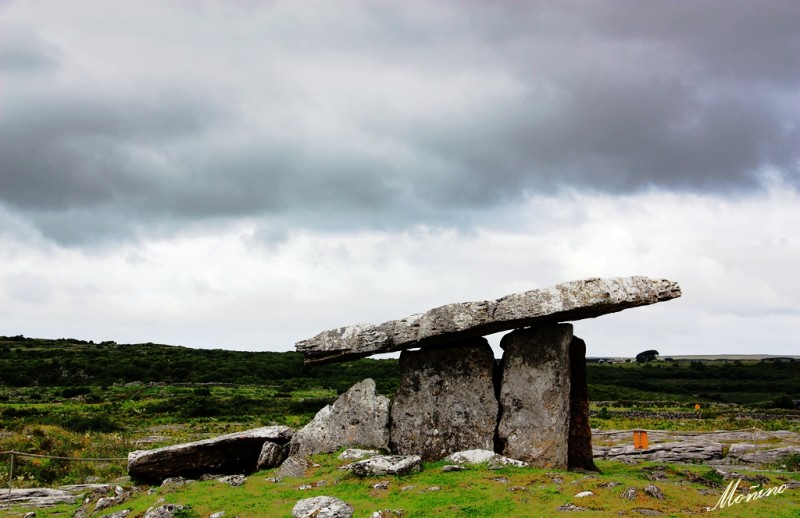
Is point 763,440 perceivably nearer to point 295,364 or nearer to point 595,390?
point 595,390

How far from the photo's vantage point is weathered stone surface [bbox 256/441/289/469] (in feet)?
68.4

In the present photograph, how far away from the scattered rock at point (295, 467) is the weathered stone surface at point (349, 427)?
155cm

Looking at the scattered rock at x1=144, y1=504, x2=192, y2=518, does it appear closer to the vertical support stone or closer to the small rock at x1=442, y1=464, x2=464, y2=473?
the small rock at x1=442, y1=464, x2=464, y2=473

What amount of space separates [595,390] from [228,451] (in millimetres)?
53209

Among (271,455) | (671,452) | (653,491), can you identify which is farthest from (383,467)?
(671,452)

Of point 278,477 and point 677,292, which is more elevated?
point 677,292

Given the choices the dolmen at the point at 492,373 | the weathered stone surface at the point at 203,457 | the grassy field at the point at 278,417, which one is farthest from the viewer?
the weathered stone surface at the point at 203,457

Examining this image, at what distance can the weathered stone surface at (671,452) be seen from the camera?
24.6 metres

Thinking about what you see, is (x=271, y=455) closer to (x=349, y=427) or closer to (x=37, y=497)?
(x=349, y=427)

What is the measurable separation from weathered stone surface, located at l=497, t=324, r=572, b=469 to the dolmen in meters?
0.03

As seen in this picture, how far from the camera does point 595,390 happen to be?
6806 cm

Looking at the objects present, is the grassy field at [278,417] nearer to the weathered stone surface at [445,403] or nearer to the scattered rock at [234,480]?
the scattered rock at [234,480]

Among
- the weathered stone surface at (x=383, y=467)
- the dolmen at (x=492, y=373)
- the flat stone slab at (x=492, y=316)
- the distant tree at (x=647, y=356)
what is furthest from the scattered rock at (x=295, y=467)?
the distant tree at (x=647, y=356)

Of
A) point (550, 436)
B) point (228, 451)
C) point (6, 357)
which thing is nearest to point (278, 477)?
point (228, 451)
